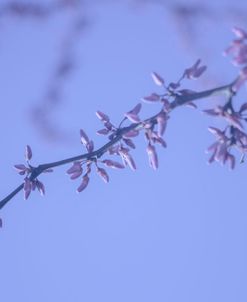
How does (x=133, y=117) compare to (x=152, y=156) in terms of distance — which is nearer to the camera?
(x=133, y=117)

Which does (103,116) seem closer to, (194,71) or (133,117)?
(133,117)

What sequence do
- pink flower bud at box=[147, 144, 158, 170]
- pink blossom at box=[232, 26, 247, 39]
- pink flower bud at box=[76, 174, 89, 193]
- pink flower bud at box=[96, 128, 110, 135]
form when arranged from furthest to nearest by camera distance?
pink flower bud at box=[76, 174, 89, 193] → pink flower bud at box=[96, 128, 110, 135] → pink flower bud at box=[147, 144, 158, 170] → pink blossom at box=[232, 26, 247, 39]

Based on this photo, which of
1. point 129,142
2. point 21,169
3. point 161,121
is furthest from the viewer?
point 21,169

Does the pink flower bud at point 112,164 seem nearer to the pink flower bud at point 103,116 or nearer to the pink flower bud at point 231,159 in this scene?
the pink flower bud at point 103,116

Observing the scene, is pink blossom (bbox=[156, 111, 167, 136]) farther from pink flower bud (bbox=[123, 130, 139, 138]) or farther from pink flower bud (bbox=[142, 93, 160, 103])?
pink flower bud (bbox=[123, 130, 139, 138])

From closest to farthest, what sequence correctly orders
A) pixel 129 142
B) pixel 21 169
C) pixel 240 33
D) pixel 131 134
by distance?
1. pixel 240 33
2. pixel 131 134
3. pixel 129 142
4. pixel 21 169

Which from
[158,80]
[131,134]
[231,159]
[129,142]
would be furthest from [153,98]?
[231,159]

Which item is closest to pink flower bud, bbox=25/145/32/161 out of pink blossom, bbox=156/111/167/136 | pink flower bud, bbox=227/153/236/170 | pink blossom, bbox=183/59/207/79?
pink blossom, bbox=156/111/167/136

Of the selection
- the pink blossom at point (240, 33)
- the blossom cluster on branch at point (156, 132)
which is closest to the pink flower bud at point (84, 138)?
the blossom cluster on branch at point (156, 132)

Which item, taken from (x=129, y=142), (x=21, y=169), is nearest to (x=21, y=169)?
(x=21, y=169)

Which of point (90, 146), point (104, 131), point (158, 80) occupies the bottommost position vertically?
point (90, 146)

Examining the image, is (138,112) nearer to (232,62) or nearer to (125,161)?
(125,161)

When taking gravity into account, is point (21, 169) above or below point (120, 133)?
below
